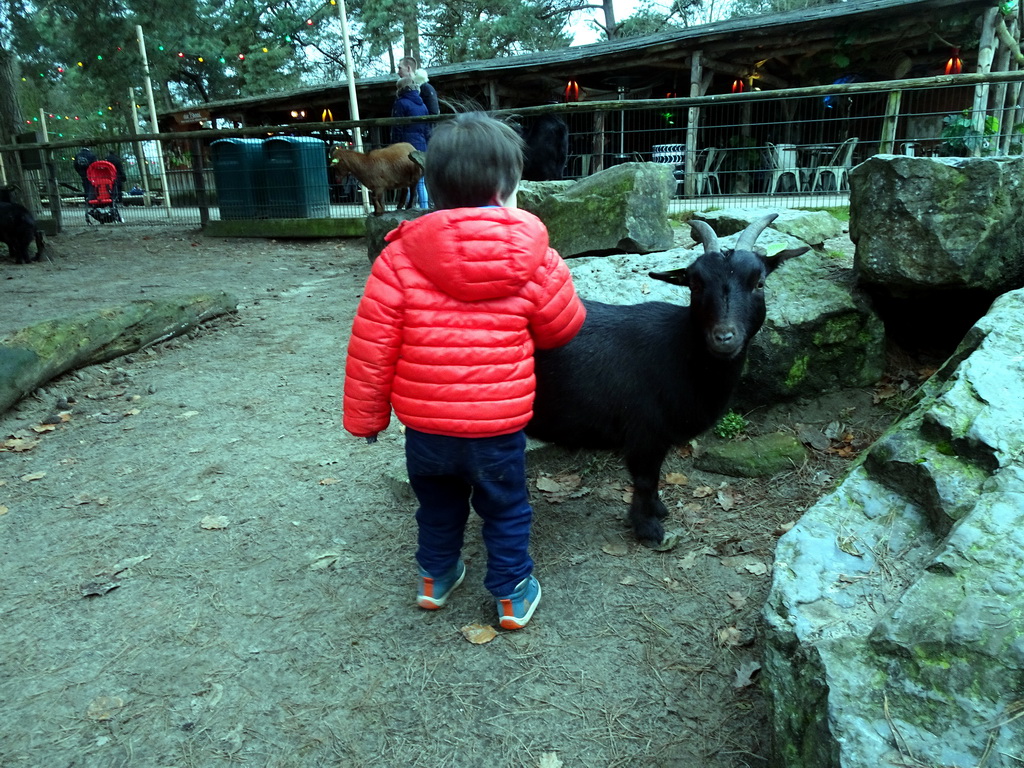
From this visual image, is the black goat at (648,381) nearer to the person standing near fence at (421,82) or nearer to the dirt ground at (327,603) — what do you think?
the dirt ground at (327,603)

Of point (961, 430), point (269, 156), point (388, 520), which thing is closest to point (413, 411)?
point (388, 520)

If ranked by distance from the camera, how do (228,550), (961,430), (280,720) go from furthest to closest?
(228,550) → (280,720) → (961,430)

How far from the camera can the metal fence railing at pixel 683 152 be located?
10.0 metres

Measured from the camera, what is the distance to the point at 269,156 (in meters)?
13.1

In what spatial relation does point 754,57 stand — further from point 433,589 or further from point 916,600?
point 916,600

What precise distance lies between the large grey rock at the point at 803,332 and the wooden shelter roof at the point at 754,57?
7.56 metres

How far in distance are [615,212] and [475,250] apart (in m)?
4.17

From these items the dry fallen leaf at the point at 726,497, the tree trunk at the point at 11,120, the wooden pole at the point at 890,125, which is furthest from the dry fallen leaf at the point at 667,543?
the tree trunk at the point at 11,120

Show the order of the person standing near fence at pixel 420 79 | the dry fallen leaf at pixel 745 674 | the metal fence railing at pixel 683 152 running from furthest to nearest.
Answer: the person standing near fence at pixel 420 79 → the metal fence railing at pixel 683 152 → the dry fallen leaf at pixel 745 674

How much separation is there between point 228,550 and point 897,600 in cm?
285

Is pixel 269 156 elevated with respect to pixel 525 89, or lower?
lower

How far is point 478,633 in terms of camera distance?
2770mm

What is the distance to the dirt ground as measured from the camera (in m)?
2.32

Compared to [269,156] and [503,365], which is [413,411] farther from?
[269,156]
